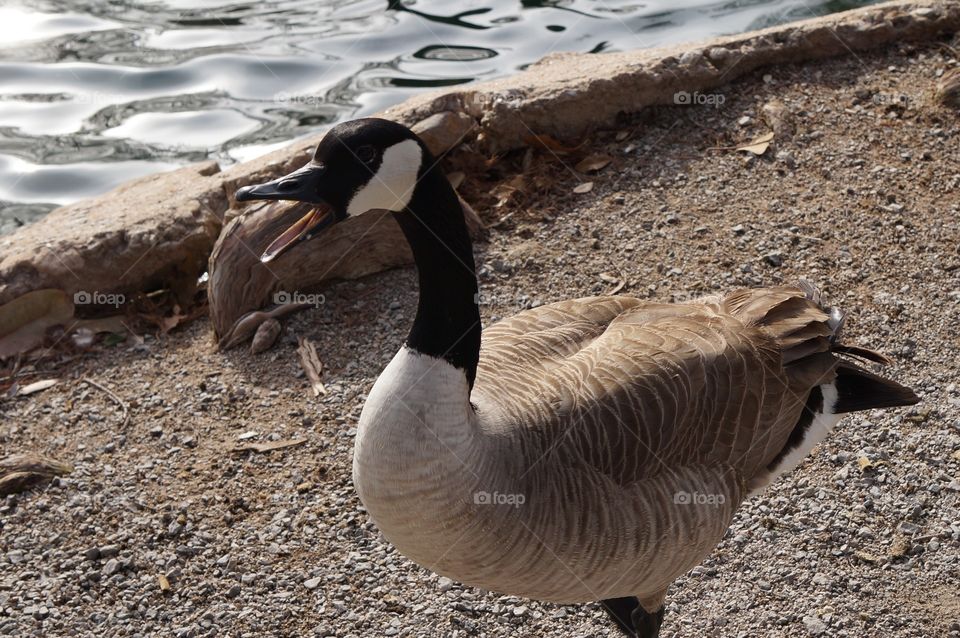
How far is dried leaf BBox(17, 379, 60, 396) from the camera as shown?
593cm

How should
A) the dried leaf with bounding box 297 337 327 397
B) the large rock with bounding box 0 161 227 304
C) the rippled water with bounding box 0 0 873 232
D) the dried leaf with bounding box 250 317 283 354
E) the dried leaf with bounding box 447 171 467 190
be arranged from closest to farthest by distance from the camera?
the dried leaf with bounding box 297 337 327 397
the dried leaf with bounding box 250 317 283 354
the large rock with bounding box 0 161 227 304
the dried leaf with bounding box 447 171 467 190
the rippled water with bounding box 0 0 873 232

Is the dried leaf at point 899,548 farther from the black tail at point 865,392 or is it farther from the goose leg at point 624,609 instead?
the goose leg at point 624,609

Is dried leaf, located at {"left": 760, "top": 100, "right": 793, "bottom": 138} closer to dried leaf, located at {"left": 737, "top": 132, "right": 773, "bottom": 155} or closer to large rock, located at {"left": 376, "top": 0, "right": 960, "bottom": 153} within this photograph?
dried leaf, located at {"left": 737, "top": 132, "right": 773, "bottom": 155}

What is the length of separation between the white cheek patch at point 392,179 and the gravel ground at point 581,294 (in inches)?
77.0

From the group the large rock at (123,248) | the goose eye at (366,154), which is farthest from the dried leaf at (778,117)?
the goose eye at (366,154)

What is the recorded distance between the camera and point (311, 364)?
5730 mm

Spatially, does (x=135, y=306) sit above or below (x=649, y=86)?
below

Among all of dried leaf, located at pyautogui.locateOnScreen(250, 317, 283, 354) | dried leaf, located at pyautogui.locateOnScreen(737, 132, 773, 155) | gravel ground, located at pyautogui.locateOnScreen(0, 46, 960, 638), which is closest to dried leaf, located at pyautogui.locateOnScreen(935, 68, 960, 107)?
gravel ground, located at pyautogui.locateOnScreen(0, 46, 960, 638)

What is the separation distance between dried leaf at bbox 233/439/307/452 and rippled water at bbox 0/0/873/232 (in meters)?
4.56

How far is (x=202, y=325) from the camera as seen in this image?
6.34 meters

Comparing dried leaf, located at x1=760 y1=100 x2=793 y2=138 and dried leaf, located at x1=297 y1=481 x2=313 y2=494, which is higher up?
dried leaf, located at x1=760 y1=100 x2=793 y2=138

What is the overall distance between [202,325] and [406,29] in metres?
5.64

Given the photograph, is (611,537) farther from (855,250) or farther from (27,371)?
(27,371)

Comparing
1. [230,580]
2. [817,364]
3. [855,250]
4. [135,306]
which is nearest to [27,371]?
[135,306]
